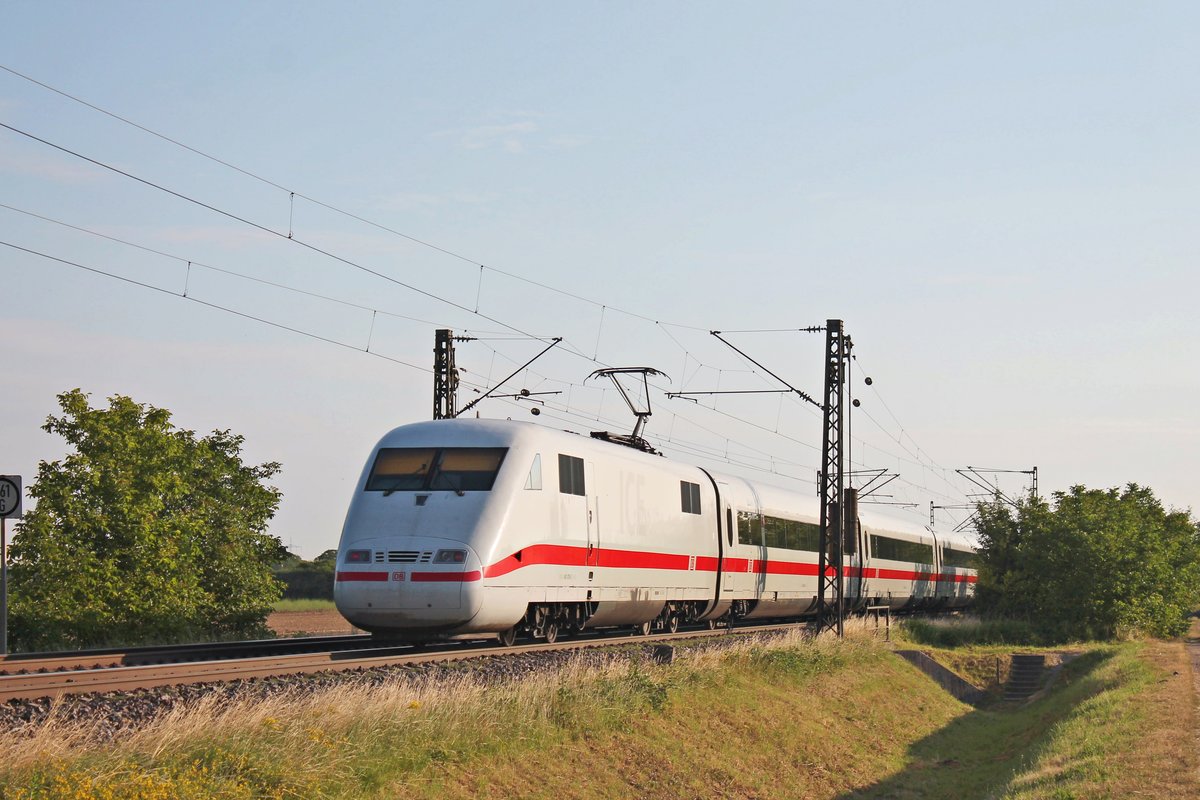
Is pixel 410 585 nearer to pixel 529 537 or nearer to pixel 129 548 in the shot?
pixel 529 537

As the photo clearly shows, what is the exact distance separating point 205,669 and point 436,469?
5.49 metres

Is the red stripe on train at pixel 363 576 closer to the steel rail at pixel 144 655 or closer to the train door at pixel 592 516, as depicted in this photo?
the steel rail at pixel 144 655

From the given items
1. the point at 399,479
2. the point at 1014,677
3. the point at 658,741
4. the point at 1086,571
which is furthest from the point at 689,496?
the point at 1086,571

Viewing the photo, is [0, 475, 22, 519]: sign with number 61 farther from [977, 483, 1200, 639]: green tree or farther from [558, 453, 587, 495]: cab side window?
[977, 483, 1200, 639]: green tree

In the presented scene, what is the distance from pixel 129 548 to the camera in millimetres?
30000

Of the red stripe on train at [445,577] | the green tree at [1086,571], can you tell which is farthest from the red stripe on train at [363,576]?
the green tree at [1086,571]

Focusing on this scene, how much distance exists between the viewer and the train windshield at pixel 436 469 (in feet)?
66.4

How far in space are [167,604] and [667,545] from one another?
12058 millimetres

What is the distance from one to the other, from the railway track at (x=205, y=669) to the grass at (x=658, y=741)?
189 cm

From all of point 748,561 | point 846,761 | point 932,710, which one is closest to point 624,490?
point 846,761

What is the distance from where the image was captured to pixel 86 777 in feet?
30.0

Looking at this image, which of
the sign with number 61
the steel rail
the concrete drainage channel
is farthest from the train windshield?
the concrete drainage channel

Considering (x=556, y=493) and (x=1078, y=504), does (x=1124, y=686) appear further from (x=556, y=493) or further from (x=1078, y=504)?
(x=1078, y=504)

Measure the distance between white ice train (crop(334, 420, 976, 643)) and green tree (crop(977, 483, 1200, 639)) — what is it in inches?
781
